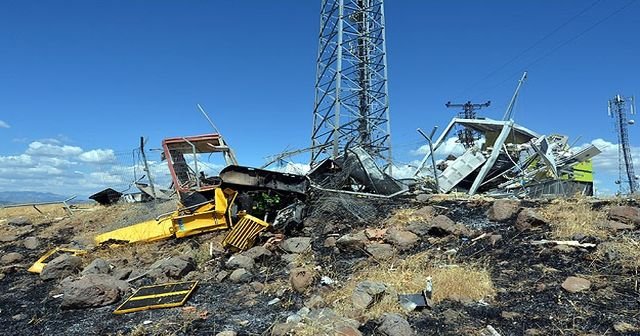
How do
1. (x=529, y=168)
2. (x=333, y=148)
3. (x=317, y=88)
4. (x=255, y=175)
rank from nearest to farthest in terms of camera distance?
(x=255, y=175) < (x=529, y=168) < (x=333, y=148) < (x=317, y=88)

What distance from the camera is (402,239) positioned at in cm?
632

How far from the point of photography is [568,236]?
577cm

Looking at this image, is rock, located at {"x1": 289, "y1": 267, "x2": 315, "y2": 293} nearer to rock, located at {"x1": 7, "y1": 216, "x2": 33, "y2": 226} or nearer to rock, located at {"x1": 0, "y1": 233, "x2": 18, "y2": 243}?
rock, located at {"x1": 0, "y1": 233, "x2": 18, "y2": 243}

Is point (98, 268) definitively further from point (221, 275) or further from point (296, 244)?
point (296, 244)

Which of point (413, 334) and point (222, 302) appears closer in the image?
point (413, 334)

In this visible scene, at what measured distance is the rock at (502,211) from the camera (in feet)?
22.7

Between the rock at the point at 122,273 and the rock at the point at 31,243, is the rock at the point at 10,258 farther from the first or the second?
the rock at the point at 122,273

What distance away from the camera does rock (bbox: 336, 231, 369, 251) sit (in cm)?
634

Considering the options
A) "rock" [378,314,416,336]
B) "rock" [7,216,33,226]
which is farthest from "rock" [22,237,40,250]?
"rock" [378,314,416,336]

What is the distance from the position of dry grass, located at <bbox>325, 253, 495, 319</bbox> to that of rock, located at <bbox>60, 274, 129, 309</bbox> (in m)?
2.68

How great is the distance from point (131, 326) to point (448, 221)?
15.3 ft

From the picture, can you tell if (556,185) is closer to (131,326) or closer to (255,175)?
(255,175)

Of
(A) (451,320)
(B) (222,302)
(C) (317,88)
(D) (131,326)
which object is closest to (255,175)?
(B) (222,302)

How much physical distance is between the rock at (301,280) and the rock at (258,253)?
1245 millimetres
